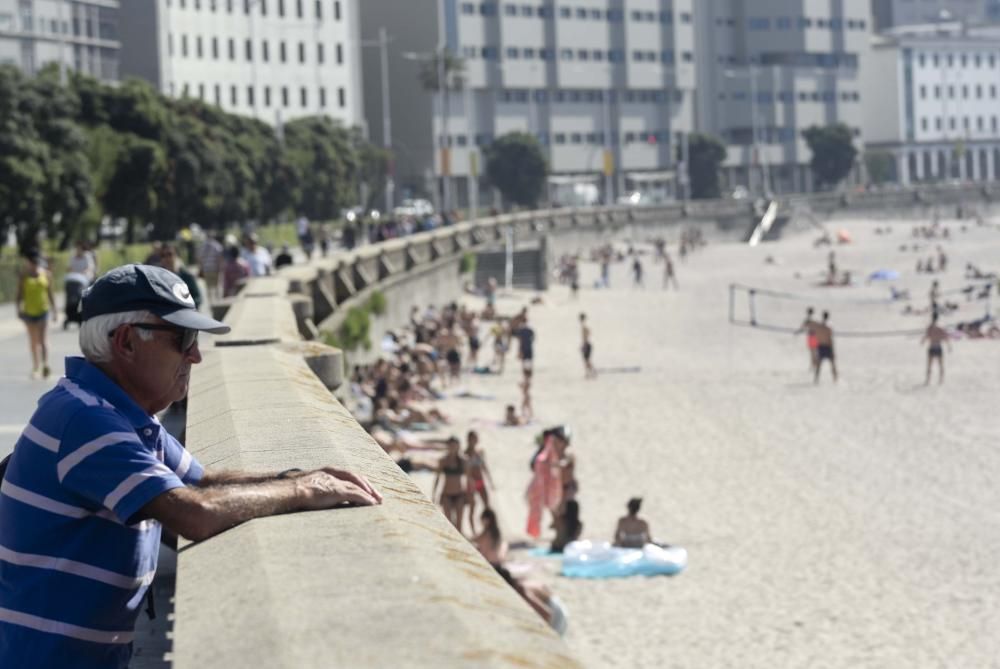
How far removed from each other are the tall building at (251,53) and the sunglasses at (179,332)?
89662mm

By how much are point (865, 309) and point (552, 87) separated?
231 ft

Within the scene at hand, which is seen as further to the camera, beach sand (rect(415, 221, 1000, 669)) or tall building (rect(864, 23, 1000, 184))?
tall building (rect(864, 23, 1000, 184))

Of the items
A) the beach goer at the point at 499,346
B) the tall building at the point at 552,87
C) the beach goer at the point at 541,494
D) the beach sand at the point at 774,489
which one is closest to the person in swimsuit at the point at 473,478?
the beach goer at the point at 541,494

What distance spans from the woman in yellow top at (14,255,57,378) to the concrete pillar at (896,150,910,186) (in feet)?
465

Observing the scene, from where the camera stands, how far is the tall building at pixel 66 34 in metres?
Answer: 86.8

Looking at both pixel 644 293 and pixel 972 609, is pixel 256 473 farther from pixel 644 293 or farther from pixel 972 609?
pixel 644 293

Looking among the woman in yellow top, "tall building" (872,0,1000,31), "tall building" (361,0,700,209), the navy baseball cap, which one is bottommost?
the woman in yellow top

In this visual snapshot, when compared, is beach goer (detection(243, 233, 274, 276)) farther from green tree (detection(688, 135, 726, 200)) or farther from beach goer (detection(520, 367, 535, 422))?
green tree (detection(688, 135, 726, 200))

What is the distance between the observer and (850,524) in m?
21.0

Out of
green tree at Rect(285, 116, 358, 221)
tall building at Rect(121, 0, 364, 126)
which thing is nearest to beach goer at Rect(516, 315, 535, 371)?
green tree at Rect(285, 116, 358, 221)

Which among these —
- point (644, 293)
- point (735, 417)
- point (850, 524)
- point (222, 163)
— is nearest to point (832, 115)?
point (644, 293)

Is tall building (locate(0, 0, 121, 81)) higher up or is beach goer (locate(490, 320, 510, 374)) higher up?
tall building (locate(0, 0, 121, 81))

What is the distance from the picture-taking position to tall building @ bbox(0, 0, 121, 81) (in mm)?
86750

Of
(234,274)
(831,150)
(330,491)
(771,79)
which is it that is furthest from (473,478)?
(771,79)
